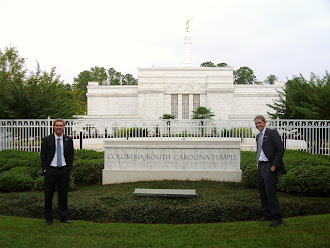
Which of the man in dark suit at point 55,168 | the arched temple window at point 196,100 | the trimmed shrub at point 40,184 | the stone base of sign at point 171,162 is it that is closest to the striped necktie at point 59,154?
the man in dark suit at point 55,168

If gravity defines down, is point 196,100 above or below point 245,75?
below

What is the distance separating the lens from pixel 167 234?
14.5 ft

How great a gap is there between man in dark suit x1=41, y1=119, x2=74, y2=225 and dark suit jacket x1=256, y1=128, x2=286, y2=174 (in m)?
3.05

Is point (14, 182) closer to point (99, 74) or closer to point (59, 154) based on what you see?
point (59, 154)

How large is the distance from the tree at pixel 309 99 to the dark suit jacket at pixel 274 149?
7569 mm

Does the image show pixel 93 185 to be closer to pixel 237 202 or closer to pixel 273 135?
pixel 237 202

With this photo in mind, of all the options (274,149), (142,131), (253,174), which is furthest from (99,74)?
(274,149)

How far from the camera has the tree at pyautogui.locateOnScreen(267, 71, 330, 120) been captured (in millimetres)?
11664

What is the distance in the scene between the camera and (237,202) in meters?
5.60

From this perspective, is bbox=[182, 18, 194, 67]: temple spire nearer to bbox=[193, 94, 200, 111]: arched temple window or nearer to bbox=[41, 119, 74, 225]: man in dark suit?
bbox=[193, 94, 200, 111]: arched temple window

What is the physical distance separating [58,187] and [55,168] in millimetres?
301

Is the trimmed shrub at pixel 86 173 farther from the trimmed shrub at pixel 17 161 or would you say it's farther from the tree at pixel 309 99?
the tree at pixel 309 99

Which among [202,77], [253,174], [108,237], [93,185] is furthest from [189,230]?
[202,77]

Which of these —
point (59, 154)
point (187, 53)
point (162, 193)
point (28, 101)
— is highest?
point (187, 53)
